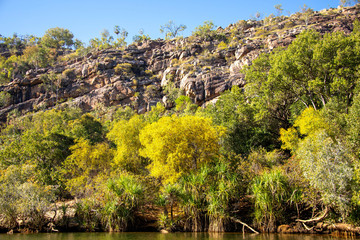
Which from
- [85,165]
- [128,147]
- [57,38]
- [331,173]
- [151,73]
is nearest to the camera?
[331,173]

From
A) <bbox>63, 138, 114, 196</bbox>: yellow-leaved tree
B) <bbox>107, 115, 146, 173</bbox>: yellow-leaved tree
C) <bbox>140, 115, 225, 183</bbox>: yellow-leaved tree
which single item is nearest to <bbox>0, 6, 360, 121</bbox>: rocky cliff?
<bbox>107, 115, 146, 173</bbox>: yellow-leaved tree

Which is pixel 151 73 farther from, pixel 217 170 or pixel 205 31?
pixel 217 170

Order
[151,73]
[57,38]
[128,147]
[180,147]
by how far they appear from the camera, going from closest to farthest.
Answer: [180,147], [128,147], [151,73], [57,38]

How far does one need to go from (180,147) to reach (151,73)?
77.5m

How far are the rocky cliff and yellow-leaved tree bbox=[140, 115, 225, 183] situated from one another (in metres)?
48.0

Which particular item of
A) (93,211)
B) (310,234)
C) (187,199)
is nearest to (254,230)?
(310,234)

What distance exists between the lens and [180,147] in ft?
67.3

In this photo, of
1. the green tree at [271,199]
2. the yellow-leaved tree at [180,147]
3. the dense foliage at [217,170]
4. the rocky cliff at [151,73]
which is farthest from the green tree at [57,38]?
the green tree at [271,199]

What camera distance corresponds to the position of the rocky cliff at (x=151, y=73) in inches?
2977

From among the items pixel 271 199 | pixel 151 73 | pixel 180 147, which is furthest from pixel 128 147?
pixel 151 73

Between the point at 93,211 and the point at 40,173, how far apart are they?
31.5ft

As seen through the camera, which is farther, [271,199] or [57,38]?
[57,38]

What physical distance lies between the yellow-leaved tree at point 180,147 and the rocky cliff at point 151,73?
4803cm

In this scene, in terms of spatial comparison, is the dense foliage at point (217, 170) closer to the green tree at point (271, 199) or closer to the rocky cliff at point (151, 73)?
the green tree at point (271, 199)
